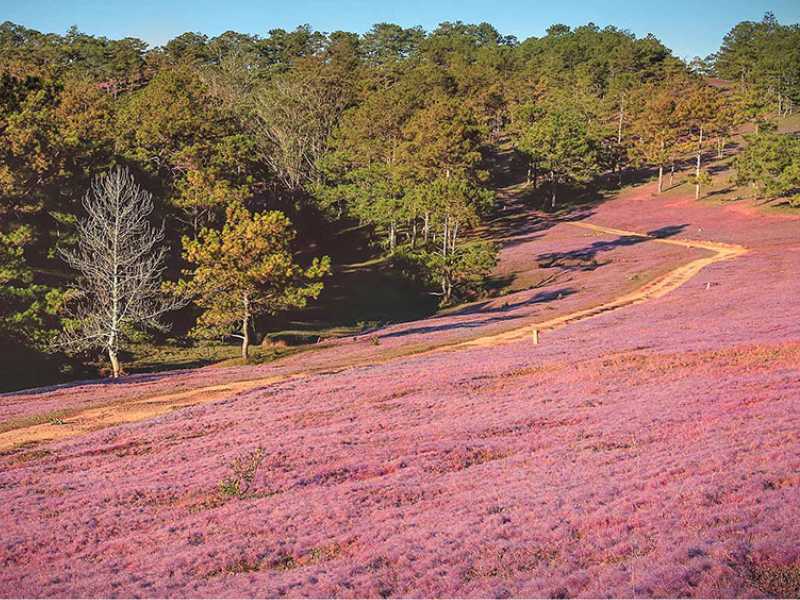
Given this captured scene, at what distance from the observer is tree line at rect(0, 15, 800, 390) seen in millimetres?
43188

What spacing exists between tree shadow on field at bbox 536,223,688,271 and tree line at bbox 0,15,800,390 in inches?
331

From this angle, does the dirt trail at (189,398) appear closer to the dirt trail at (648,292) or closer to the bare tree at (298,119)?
the dirt trail at (648,292)

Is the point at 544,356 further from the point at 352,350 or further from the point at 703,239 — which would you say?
the point at 703,239

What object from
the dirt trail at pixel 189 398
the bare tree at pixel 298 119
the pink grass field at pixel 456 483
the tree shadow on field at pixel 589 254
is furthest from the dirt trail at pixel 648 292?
the bare tree at pixel 298 119

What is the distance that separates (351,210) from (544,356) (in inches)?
2603

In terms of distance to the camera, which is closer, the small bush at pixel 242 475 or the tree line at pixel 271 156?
the small bush at pixel 242 475

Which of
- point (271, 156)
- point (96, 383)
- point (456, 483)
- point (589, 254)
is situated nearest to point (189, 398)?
point (96, 383)

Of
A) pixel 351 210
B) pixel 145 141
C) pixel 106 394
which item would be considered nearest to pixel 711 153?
pixel 351 210

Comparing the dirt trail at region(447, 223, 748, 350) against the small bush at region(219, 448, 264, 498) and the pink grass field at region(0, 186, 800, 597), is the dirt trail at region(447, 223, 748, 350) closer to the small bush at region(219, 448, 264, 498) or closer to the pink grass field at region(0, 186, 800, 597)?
the pink grass field at region(0, 186, 800, 597)

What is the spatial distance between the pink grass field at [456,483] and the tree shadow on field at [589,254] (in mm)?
40865

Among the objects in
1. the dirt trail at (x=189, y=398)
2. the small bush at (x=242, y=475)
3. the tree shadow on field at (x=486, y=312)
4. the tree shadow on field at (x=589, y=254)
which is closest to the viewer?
the small bush at (x=242, y=475)

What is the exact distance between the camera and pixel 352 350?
3966 centimetres

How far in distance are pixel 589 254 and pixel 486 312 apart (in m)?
25.3

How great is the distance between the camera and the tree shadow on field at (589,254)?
70256 mm
